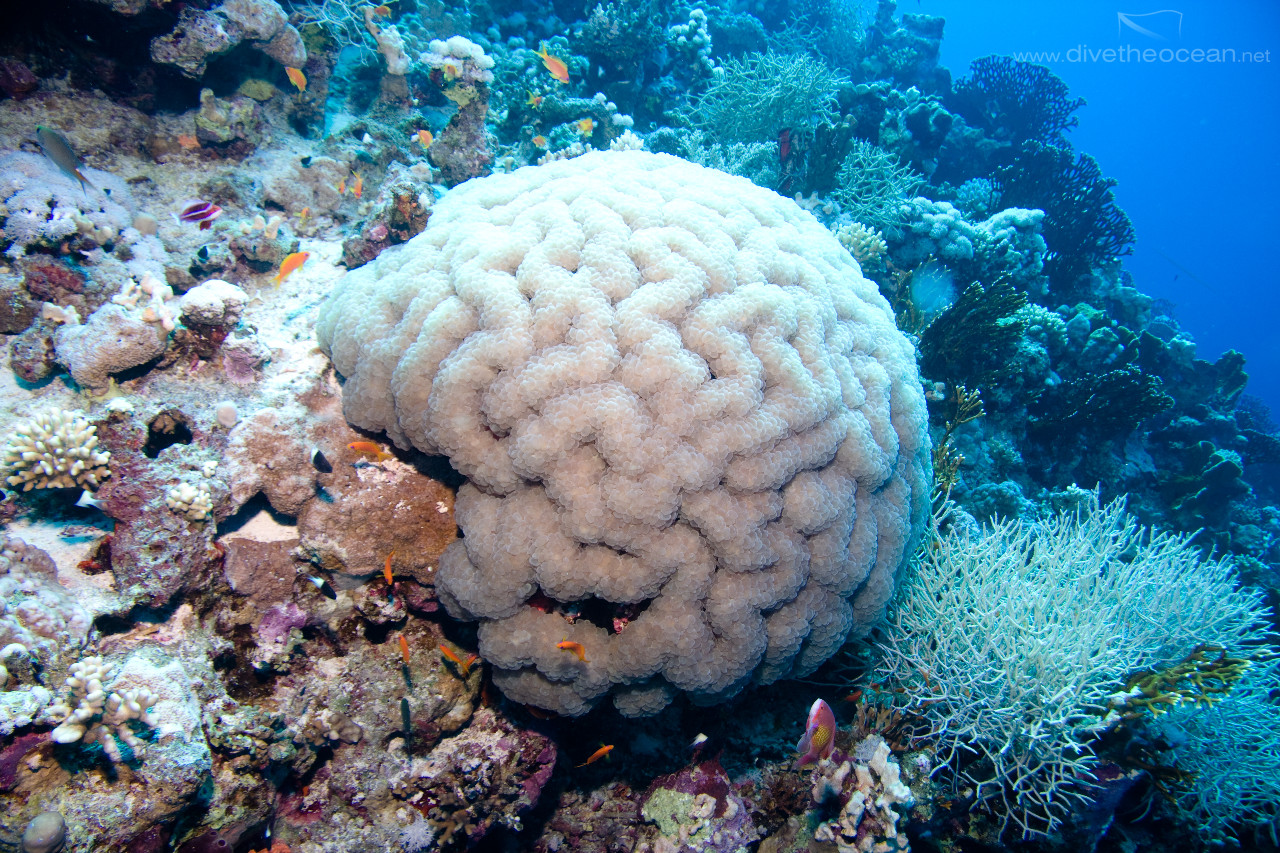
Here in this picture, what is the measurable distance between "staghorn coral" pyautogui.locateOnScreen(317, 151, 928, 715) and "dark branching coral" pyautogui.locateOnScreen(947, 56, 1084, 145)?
14.8 meters

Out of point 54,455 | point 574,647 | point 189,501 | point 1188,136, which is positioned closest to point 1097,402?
point 574,647

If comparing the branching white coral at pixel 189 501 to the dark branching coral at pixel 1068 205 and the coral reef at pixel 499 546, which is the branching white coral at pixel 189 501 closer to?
the coral reef at pixel 499 546

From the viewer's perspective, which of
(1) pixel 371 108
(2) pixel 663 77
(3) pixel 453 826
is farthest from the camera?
(2) pixel 663 77

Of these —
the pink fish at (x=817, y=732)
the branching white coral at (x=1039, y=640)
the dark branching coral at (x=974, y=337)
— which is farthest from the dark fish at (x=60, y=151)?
the dark branching coral at (x=974, y=337)

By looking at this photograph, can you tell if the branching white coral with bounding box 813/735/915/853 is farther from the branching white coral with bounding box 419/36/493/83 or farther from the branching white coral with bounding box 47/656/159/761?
the branching white coral with bounding box 419/36/493/83

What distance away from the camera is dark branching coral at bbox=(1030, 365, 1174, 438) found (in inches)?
321

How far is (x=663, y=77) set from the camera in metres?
10.5

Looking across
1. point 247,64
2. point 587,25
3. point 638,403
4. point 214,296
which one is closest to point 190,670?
point 214,296

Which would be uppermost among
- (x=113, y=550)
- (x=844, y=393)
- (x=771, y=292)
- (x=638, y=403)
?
(x=771, y=292)

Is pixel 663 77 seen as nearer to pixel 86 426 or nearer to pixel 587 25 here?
pixel 587 25

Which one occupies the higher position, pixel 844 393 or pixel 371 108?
pixel 371 108

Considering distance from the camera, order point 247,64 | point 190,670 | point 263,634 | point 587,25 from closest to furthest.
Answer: point 190,670
point 263,634
point 247,64
point 587,25

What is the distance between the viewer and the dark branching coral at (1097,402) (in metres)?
8.16

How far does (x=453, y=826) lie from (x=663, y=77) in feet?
39.8
